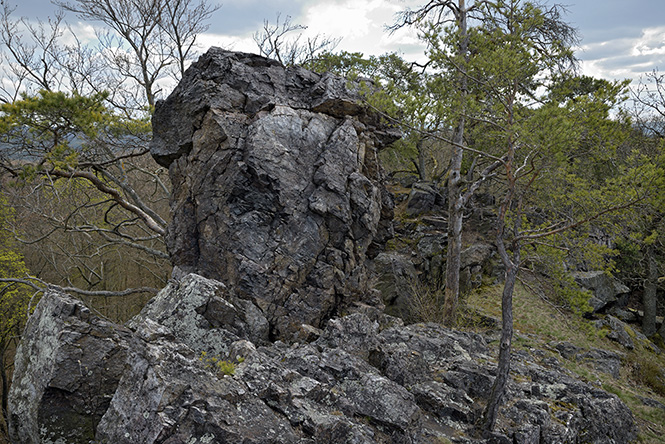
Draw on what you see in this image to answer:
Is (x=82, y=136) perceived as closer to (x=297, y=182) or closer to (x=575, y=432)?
(x=297, y=182)

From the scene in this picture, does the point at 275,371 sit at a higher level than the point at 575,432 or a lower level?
higher

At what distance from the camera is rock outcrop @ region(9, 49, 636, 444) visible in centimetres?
432

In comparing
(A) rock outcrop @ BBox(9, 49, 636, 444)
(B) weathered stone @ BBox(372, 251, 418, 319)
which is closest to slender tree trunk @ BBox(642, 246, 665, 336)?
(B) weathered stone @ BBox(372, 251, 418, 319)

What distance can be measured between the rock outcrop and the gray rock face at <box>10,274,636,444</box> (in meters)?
0.02

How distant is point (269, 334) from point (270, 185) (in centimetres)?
377

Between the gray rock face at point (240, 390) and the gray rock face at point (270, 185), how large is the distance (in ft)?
8.97

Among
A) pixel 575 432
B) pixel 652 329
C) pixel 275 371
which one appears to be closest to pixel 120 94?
pixel 275 371

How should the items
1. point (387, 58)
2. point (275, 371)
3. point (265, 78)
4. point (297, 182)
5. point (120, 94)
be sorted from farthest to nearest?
1. point (387, 58)
2. point (120, 94)
3. point (265, 78)
4. point (297, 182)
5. point (275, 371)

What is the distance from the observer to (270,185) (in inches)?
390

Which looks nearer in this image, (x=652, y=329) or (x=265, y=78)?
(x=265, y=78)

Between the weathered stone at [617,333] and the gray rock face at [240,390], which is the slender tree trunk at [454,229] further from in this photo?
the gray rock face at [240,390]

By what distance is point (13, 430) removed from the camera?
517 cm

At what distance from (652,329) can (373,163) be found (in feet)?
57.9

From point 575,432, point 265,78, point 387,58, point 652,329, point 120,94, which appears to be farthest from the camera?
point 387,58
